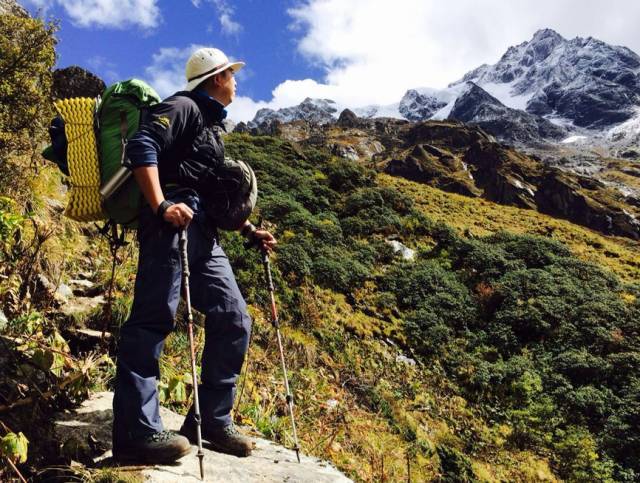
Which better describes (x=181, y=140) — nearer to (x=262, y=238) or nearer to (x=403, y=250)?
(x=262, y=238)

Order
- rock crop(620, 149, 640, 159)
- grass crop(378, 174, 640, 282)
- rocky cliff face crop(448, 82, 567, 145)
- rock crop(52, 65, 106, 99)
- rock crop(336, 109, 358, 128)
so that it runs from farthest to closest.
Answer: rocky cliff face crop(448, 82, 567, 145) < rock crop(620, 149, 640, 159) < rock crop(336, 109, 358, 128) < grass crop(378, 174, 640, 282) < rock crop(52, 65, 106, 99)

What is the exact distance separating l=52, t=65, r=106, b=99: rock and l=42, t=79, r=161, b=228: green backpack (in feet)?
36.3

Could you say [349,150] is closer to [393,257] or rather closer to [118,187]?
[393,257]

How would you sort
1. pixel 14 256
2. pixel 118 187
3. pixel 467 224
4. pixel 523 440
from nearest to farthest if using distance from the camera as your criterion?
pixel 118 187
pixel 14 256
pixel 523 440
pixel 467 224

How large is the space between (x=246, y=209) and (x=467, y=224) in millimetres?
22126

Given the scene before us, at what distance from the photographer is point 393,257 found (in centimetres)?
1611

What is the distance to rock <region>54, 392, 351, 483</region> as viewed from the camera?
8.54ft

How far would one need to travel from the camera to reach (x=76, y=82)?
12859 millimetres

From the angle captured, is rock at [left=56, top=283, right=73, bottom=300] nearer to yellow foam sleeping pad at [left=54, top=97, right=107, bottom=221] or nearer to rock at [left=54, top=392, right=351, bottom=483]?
rock at [left=54, top=392, right=351, bottom=483]

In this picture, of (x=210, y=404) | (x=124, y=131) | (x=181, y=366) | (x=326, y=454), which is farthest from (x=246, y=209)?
(x=326, y=454)

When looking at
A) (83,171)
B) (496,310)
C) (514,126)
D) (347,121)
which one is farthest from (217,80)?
(514,126)

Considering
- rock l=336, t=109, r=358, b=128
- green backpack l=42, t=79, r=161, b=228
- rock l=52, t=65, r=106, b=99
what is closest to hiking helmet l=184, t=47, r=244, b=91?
green backpack l=42, t=79, r=161, b=228

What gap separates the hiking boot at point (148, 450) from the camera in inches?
98.6

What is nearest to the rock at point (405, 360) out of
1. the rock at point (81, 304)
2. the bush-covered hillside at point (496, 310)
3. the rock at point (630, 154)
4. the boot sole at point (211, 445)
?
the bush-covered hillside at point (496, 310)
